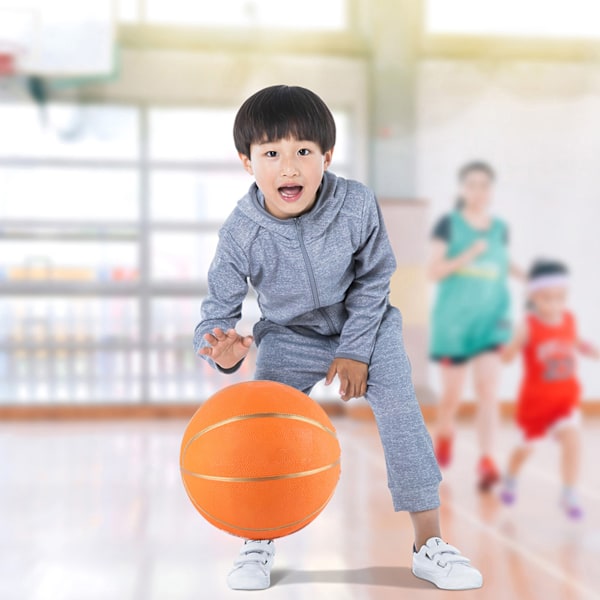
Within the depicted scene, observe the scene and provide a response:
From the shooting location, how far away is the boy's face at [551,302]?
2451 mm

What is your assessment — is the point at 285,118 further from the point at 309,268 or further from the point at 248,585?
the point at 248,585

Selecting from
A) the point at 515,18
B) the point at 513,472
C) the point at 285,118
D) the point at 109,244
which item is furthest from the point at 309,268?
the point at 515,18

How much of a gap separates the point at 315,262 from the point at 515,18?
4.10 metres

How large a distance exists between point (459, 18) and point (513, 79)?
0.51 m

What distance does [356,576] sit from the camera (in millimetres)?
1600

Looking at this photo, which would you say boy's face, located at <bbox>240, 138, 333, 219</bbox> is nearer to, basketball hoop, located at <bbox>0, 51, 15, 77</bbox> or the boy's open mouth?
the boy's open mouth

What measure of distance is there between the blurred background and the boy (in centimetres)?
314

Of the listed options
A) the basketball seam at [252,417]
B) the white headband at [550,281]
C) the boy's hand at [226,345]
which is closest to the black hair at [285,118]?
the boy's hand at [226,345]

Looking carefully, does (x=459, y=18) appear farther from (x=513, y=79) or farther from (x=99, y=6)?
(x=99, y=6)

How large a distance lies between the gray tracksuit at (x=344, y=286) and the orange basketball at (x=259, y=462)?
0.14 m

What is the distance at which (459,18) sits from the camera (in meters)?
4.77

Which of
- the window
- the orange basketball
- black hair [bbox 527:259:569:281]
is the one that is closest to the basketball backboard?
the window

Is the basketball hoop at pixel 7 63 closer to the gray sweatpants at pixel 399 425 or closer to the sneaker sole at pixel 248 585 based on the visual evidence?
the gray sweatpants at pixel 399 425

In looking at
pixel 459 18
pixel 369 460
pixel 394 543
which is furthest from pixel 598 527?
pixel 459 18
